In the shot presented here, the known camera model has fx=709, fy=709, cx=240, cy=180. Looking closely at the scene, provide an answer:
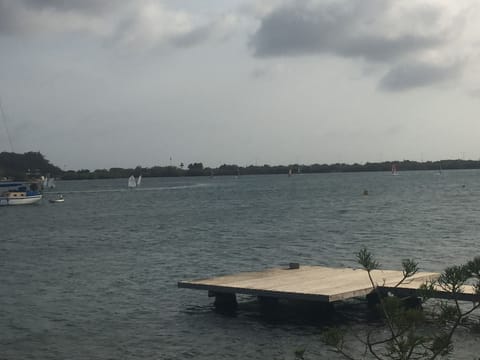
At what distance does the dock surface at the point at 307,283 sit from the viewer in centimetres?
1838

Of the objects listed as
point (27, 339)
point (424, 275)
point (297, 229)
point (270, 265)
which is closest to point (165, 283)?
point (270, 265)

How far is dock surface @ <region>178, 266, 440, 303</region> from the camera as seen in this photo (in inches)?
723

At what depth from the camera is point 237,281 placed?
20984 mm

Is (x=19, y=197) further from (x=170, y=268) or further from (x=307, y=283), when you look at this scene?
(x=307, y=283)

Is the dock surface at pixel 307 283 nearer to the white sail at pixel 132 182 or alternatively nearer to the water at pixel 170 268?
the water at pixel 170 268

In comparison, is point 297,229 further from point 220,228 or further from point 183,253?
point 183,253

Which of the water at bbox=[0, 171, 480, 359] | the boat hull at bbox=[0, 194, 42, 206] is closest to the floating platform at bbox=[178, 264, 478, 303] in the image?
the water at bbox=[0, 171, 480, 359]

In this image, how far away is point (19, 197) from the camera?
98.9 meters

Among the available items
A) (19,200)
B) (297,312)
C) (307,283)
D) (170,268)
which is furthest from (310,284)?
(19,200)

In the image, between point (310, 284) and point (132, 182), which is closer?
point (310, 284)

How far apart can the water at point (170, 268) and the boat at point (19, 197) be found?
3330 cm

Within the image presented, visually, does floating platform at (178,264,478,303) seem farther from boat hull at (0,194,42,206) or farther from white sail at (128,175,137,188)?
white sail at (128,175,137,188)

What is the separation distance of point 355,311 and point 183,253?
59.2ft

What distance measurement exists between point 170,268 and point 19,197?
2883 inches
